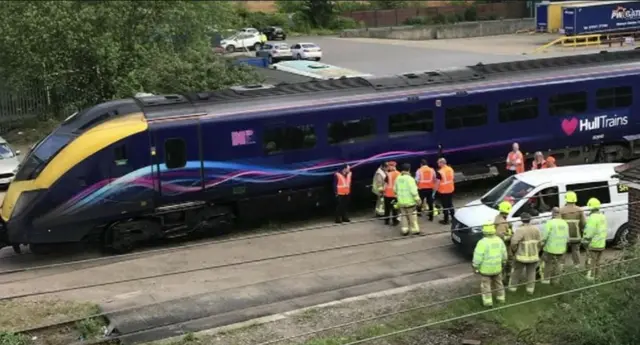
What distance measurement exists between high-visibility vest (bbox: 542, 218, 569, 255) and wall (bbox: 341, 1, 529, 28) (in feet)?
218

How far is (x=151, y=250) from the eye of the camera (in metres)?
16.4

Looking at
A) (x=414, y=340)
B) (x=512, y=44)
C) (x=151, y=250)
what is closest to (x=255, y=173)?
(x=151, y=250)

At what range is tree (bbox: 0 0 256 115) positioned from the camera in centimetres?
2727

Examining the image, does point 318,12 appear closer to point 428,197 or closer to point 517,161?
point 517,161

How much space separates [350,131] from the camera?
59.2 feet

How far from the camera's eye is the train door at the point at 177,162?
15969 mm

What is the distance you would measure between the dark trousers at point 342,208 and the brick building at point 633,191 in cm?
613

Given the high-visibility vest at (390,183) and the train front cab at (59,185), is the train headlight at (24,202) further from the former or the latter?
the high-visibility vest at (390,183)

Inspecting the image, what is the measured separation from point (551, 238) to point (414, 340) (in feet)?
11.2

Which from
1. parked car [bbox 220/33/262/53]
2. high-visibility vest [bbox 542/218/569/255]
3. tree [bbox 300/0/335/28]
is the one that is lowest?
high-visibility vest [bbox 542/218/569/255]

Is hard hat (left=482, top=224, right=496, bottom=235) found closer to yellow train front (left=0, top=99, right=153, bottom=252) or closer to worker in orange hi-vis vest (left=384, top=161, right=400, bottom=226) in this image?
worker in orange hi-vis vest (left=384, top=161, right=400, bottom=226)

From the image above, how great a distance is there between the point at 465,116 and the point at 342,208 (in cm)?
392

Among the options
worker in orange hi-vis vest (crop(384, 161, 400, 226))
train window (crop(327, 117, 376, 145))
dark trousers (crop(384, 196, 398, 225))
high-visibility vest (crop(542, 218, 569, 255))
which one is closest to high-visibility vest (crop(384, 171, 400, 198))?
worker in orange hi-vis vest (crop(384, 161, 400, 226))

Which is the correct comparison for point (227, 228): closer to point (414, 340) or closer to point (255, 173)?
point (255, 173)
